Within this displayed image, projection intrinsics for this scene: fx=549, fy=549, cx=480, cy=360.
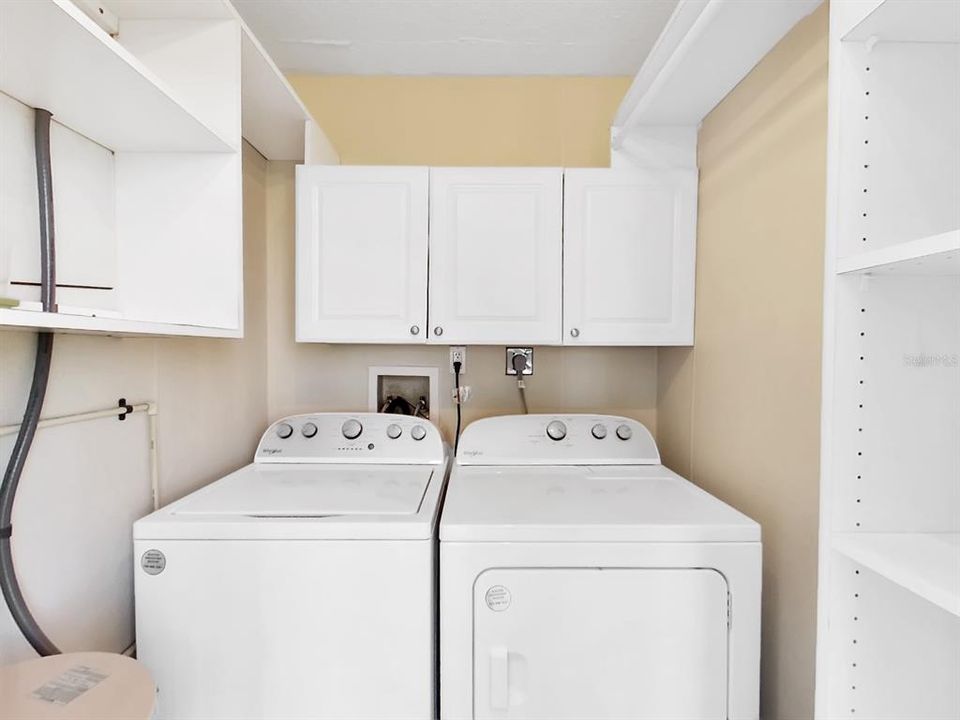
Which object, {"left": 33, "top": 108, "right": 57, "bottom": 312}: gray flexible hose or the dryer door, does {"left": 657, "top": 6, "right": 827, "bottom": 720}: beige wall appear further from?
{"left": 33, "top": 108, "right": 57, "bottom": 312}: gray flexible hose

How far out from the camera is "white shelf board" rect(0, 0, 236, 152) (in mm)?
803

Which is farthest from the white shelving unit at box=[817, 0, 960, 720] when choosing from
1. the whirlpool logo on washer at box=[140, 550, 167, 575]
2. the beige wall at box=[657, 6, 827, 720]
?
the whirlpool logo on washer at box=[140, 550, 167, 575]

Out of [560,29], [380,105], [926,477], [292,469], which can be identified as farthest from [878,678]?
[380,105]

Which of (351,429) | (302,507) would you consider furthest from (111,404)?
(351,429)

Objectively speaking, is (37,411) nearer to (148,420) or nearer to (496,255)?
(148,420)

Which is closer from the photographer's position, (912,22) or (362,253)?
(912,22)

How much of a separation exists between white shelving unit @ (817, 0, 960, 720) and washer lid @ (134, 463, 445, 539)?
0.82m

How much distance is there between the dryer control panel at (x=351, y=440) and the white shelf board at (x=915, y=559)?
138 cm

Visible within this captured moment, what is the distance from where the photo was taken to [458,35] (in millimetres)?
1901

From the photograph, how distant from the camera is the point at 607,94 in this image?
7.21 feet

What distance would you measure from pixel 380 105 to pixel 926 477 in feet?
6.97

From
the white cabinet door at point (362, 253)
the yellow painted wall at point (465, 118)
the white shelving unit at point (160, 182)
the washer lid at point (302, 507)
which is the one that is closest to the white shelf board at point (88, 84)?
the white shelving unit at point (160, 182)

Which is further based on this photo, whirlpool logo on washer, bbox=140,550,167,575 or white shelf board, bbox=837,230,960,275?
whirlpool logo on washer, bbox=140,550,167,575

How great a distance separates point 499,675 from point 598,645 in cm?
24
